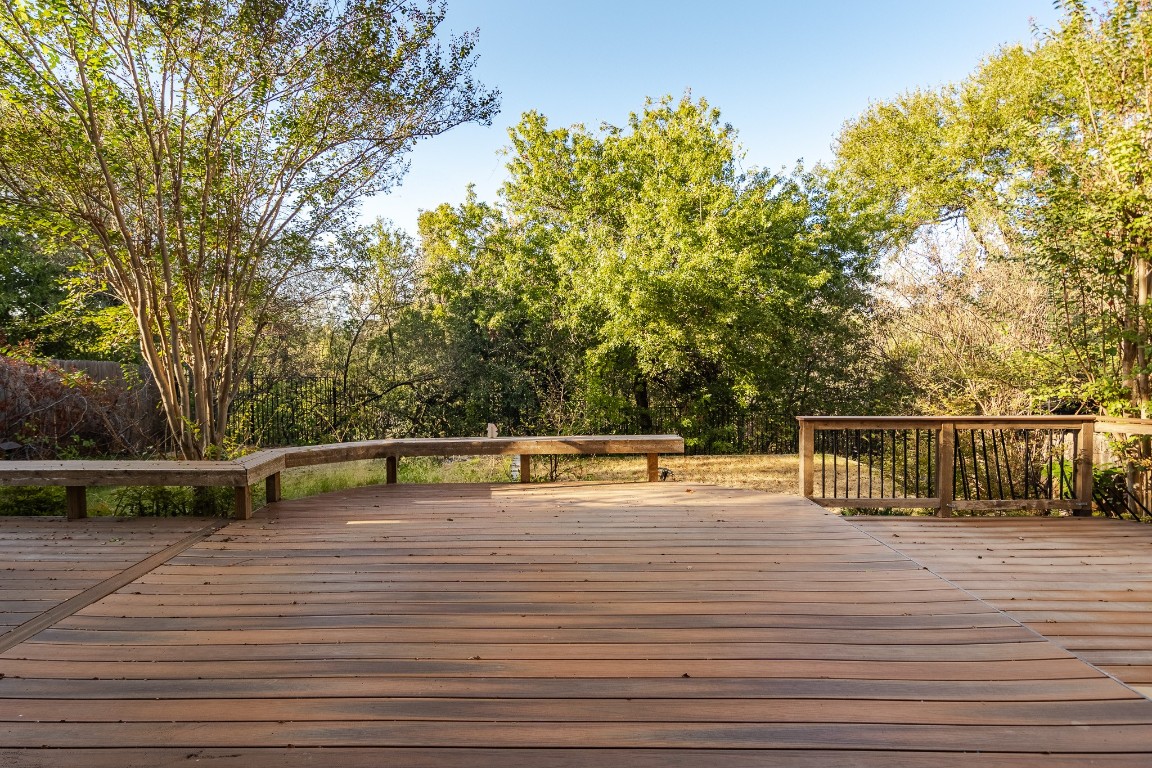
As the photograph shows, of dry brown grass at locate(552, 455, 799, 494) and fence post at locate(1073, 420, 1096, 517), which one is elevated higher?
fence post at locate(1073, 420, 1096, 517)

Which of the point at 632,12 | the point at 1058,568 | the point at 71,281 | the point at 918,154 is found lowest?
the point at 1058,568

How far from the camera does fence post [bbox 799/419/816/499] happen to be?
5082 mm

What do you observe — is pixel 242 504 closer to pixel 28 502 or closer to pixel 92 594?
pixel 92 594

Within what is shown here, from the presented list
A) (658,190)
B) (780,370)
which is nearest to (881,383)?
(780,370)

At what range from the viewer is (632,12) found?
11.2 meters

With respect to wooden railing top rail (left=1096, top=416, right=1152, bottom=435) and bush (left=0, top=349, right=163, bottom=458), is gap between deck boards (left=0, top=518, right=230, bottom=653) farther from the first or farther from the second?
wooden railing top rail (left=1096, top=416, right=1152, bottom=435)

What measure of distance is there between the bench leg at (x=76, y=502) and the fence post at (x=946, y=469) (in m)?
6.57

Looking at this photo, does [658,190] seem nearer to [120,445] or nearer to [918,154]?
[918,154]

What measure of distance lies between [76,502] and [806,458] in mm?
5693

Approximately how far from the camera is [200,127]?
534 centimetres

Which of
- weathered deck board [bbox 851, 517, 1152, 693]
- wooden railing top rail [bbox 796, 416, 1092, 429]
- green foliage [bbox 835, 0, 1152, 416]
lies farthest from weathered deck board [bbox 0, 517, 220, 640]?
green foliage [bbox 835, 0, 1152, 416]

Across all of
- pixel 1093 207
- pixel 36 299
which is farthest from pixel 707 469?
pixel 36 299

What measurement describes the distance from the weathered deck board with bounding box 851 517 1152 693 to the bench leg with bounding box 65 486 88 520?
18.8ft

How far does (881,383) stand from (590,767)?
11.6 metres
